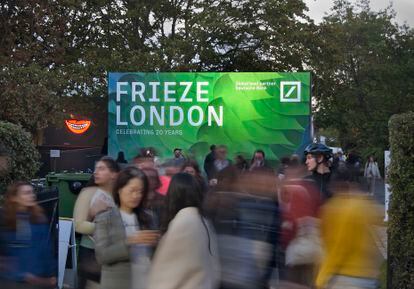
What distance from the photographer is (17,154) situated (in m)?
10.5

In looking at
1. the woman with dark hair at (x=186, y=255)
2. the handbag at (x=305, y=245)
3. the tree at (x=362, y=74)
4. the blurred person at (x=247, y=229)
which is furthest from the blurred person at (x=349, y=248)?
the tree at (x=362, y=74)

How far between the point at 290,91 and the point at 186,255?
16.1m

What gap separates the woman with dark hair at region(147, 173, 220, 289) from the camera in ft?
13.0

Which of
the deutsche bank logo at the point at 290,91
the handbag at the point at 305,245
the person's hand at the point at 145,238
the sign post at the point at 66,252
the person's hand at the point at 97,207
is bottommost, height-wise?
the sign post at the point at 66,252

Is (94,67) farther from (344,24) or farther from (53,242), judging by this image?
(53,242)

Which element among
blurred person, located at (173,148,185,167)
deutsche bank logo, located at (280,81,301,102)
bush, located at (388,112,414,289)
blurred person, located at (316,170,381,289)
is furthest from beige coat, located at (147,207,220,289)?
deutsche bank logo, located at (280,81,301,102)

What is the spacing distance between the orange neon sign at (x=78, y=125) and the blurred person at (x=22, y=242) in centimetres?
2613

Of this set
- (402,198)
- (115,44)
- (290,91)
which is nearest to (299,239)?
(402,198)

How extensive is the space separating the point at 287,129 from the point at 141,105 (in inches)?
169

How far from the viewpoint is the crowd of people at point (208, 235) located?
13.5ft

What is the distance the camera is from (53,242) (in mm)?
7352

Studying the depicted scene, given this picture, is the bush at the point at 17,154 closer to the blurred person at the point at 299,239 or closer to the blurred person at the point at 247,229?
the blurred person at the point at 299,239

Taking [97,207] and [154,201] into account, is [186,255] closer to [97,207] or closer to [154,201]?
[97,207]

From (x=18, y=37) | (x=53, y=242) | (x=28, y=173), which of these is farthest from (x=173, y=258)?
(x=18, y=37)
